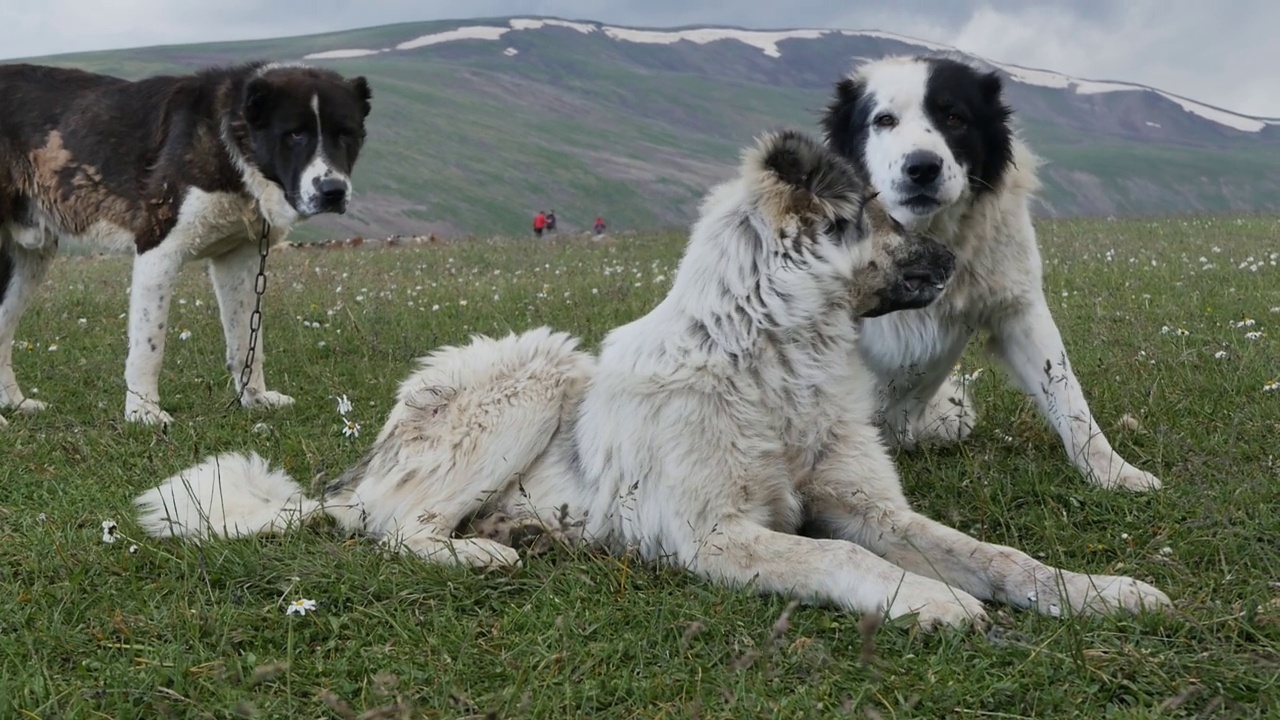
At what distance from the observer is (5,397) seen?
268 inches

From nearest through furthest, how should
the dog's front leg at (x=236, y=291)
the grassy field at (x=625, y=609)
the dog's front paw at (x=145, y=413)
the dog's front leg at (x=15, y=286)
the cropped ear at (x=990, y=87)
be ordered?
the grassy field at (x=625, y=609) → the cropped ear at (x=990, y=87) → the dog's front paw at (x=145, y=413) → the dog's front leg at (x=15, y=286) → the dog's front leg at (x=236, y=291)

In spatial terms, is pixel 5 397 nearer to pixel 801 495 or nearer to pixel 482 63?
pixel 801 495

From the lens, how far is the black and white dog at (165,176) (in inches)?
258

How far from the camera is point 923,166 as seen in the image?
4.45 meters

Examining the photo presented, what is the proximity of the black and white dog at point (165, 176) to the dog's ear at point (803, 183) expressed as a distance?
11.7 ft

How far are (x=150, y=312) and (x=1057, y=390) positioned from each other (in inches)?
204

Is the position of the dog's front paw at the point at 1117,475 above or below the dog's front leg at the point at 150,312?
above

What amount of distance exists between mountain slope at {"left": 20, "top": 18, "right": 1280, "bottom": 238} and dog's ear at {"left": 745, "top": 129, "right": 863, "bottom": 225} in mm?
41850

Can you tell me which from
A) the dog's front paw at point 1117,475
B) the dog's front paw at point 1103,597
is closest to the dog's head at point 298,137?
the dog's front paw at point 1117,475

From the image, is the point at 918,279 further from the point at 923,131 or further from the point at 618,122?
the point at 618,122

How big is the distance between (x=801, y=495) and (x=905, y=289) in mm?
873

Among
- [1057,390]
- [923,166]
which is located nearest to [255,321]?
[923,166]

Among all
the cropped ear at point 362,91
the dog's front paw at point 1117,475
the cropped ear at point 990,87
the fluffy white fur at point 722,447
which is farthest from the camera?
the cropped ear at point 362,91

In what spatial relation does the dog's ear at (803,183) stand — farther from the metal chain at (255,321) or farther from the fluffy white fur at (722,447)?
the metal chain at (255,321)
